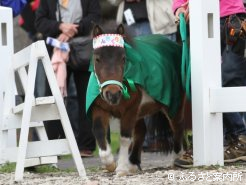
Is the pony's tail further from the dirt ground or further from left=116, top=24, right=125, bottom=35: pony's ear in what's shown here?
left=116, top=24, right=125, bottom=35: pony's ear

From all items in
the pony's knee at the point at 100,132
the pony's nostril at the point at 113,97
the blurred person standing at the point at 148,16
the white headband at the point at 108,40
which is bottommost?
the pony's knee at the point at 100,132

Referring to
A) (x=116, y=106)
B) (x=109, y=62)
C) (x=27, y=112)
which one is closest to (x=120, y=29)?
(x=109, y=62)

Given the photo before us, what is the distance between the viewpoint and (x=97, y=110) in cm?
836

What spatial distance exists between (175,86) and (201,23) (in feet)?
2.51

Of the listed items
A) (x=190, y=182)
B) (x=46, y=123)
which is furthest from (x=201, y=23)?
(x=46, y=123)

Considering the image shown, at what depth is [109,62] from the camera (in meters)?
8.08

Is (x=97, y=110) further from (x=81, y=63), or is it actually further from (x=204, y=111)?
(x=81, y=63)

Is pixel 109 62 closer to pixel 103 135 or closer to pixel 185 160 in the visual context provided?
pixel 103 135

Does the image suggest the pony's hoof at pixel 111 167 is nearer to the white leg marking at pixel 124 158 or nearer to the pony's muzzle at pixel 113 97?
Answer: the white leg marking at pixel 124 158

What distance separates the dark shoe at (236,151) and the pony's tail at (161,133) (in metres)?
0.56

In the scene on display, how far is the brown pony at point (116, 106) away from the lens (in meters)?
7.99

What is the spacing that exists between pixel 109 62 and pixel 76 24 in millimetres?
2932

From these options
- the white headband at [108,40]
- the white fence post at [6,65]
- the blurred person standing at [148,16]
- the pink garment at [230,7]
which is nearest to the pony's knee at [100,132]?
the white headband at [108,40]

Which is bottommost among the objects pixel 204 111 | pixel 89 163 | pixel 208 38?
pixel 89 163
